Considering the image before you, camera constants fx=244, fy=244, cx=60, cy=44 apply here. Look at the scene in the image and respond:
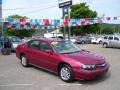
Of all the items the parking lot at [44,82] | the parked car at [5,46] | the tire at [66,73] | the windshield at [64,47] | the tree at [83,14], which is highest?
the tree at [83,14]

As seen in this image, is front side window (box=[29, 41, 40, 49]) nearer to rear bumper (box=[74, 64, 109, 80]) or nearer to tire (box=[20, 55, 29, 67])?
tire (box=[20, 55, 29, 67])

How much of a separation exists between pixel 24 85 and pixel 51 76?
1570mm

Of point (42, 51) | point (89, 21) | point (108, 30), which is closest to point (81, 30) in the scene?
point (89, 21)

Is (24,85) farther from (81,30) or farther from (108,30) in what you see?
(108,30)

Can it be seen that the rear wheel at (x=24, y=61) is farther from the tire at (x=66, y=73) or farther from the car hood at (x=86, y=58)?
the car hood at (x=86, y=58)

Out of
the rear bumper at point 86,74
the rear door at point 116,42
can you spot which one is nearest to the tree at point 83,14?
the rear door at point 116,42

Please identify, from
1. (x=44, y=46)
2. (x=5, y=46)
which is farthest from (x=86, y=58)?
(x=5, y=46)

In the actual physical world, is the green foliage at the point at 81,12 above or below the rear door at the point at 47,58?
above

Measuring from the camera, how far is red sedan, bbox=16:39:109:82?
8.14 metres

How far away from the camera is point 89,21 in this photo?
28.5 meters

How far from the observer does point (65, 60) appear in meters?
8.62

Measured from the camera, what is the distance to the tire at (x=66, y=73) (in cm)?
839

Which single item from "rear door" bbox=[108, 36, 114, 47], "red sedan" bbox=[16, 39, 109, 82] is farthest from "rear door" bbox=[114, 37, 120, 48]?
"red sedan" bbox=[16, 39, 109, 82]

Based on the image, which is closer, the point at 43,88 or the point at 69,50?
A: the point at 43,88
